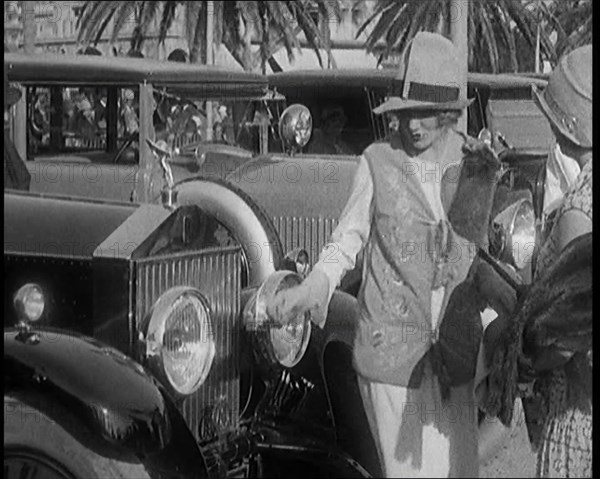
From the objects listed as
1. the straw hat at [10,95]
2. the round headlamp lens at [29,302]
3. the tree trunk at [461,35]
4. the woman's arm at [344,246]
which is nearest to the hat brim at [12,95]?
the straw hat at [10,95]

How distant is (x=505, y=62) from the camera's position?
1.76m

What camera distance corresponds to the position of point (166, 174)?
1.80 m

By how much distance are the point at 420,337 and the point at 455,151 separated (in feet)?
0.94

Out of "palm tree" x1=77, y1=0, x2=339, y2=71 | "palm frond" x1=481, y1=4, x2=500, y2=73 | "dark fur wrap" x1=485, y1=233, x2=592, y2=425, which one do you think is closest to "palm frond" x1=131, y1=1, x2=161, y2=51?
"palm tree" x1=77, y1=0, x2=339, y2=71

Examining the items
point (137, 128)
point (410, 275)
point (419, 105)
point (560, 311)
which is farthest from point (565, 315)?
point (137, 128)

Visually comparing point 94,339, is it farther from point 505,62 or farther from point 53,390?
point 505,62

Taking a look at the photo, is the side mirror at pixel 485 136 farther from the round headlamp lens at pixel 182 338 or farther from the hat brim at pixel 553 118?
the round headlamp lens at pixel 182 338

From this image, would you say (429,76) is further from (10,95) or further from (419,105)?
(10,95)

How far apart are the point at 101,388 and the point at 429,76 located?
65cm

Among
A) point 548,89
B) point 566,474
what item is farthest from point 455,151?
point 566,474

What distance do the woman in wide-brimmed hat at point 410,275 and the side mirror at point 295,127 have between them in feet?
0.79

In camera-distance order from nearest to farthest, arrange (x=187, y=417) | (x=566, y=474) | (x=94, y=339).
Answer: (x=566, y=474), (x=94, y=339), (x=187, y=417)

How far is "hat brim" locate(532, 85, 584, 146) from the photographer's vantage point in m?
1.61

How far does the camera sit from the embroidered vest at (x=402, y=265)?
5.47 ft
